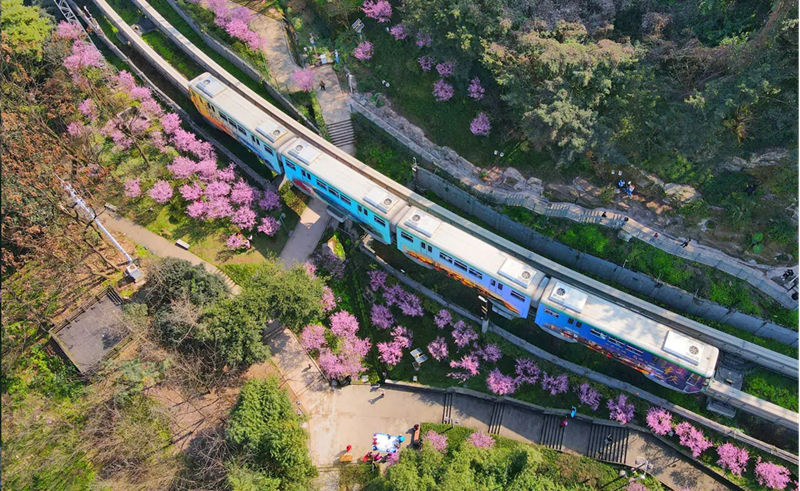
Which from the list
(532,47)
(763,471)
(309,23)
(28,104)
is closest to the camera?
(763,471)

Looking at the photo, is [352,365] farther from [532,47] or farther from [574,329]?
[532,47]

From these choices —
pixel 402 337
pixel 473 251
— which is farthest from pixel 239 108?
pixel 402 337

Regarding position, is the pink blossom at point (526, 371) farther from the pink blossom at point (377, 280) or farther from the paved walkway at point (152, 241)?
the paved walkway at point (152, 241)

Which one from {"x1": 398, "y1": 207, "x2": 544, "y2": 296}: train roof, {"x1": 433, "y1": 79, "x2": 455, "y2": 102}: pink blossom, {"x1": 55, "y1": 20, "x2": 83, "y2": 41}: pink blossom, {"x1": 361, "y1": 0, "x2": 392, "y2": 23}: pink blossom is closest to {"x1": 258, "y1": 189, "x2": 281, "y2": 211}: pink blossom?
{"x1": 398, "y1": 207, "x2": 544, "y2": 296}: train roof

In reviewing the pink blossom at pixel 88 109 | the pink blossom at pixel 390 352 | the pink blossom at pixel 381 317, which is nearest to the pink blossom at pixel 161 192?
the pink blossom at pixel 88 109

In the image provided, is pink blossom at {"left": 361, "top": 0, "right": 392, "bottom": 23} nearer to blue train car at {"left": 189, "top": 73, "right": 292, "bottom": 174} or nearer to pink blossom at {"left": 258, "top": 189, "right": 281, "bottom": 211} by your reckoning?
blue train car at {"left": 189, "top": 73, "right": 292, "bottom": 174}

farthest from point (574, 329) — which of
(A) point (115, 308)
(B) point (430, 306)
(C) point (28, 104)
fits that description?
(C) point (28, 104)
